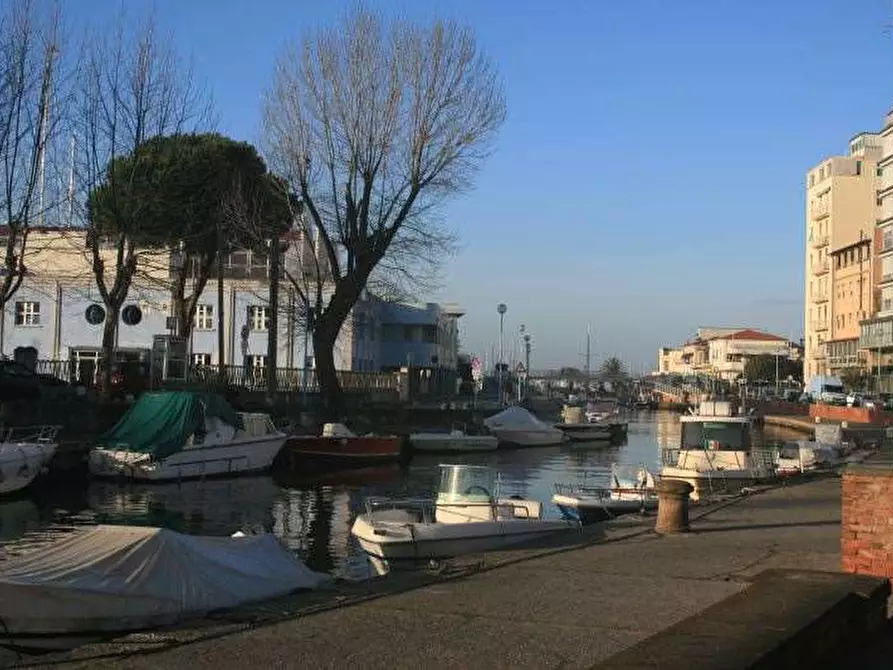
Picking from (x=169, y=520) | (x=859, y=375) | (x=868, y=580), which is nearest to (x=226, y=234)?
(x=169, y=520)

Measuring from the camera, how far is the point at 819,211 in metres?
119

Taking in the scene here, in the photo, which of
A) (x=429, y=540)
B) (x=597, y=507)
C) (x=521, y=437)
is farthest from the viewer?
(x=521, y=437)

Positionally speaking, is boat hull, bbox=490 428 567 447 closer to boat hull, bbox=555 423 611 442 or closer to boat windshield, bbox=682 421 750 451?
boat hull, bbox=555 423 611 442

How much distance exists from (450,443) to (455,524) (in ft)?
114

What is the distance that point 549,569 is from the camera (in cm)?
1321

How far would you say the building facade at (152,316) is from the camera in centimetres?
6141

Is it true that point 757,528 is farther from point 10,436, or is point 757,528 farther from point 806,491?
point 10,436

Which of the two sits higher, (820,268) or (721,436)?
(820,268)

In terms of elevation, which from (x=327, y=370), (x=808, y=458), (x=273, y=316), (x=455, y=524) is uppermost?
(x=273, y=316)

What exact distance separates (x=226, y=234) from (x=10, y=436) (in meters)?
21.8

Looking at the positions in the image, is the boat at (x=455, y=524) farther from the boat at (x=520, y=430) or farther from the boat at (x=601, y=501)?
the boat at (x=520, y=430)

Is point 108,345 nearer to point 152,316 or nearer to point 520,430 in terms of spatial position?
point 152,316

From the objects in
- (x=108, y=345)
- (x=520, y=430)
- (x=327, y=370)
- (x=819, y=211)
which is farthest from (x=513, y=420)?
(x=819, y=211)

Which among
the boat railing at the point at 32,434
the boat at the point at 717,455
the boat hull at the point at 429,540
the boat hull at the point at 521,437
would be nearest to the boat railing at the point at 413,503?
the boat hull at the point at 429,540
